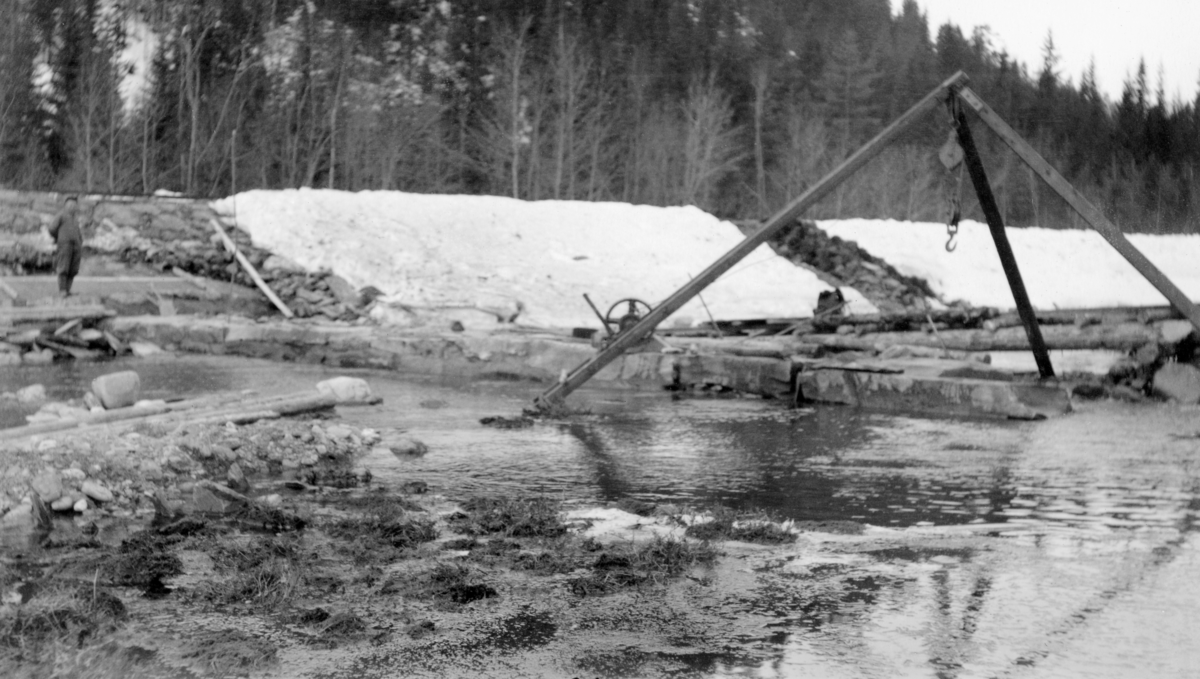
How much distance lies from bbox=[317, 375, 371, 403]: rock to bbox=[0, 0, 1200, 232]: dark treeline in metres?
17.0

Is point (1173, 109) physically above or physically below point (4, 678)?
above

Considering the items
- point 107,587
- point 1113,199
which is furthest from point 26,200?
point 1113,199

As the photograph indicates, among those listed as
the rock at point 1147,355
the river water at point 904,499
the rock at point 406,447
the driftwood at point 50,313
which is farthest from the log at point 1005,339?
the driftwood at point 50,313

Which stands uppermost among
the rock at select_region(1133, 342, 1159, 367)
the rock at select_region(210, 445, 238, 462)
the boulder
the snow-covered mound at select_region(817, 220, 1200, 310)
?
the snow-covered mound at select_region(817, 220, 1200, 310)

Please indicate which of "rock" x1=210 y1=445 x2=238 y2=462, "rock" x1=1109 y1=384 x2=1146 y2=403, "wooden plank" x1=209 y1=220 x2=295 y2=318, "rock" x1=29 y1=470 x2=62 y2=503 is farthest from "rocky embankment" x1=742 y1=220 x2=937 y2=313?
"rock" x1=29 y1=470 x2=62 y2=503

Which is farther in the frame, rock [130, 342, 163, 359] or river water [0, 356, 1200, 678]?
rock [130, 342, 163, 359]

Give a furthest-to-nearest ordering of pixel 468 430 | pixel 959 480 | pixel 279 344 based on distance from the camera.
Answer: pixel 279 344 → pixel 468 430 → pixel 959 480

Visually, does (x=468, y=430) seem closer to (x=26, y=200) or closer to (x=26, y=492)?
(x=26, y=492)

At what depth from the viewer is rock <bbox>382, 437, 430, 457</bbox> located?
8281 mm

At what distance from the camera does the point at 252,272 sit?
69.7 feet

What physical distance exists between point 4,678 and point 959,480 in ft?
18.7

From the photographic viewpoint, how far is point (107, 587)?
4.67m

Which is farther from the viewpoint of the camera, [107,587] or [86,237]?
[86,237]

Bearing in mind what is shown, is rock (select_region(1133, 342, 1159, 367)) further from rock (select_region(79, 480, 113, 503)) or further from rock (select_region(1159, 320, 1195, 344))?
rock (select_region(79, 480, 113, 503))
